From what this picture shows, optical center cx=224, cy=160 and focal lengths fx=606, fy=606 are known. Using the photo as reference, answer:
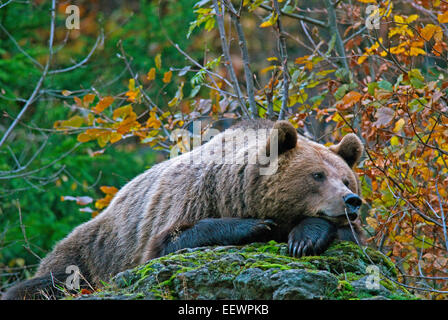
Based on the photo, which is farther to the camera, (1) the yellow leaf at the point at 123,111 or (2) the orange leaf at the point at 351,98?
(1) the yellow leaf at the point at 123,111

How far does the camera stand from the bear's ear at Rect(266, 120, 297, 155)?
16.6 ft

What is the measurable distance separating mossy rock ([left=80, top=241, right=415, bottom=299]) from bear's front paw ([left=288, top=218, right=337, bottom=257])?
3.9 inches

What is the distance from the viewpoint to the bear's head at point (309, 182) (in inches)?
186

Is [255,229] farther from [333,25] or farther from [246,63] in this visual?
[333,25]

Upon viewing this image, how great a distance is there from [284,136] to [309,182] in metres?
0.45

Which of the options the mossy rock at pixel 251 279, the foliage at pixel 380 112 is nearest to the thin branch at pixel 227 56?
Result: the foliage at pixel 380 112

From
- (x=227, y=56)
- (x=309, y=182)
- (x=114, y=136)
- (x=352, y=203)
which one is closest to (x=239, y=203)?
(x=309, y=182)

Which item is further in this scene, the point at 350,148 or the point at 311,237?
the point at 350,148

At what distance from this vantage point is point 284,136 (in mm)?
5086

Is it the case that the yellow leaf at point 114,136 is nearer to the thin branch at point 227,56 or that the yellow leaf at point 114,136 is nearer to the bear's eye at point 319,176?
the thin branch at point 227,56

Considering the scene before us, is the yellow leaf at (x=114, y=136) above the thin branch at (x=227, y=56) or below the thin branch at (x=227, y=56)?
below

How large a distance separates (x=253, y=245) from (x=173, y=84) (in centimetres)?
977

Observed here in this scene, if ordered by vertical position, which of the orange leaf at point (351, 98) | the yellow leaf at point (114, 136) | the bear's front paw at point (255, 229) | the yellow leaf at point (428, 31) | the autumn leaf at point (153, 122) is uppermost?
the yellow leaf at point (428, 31)
